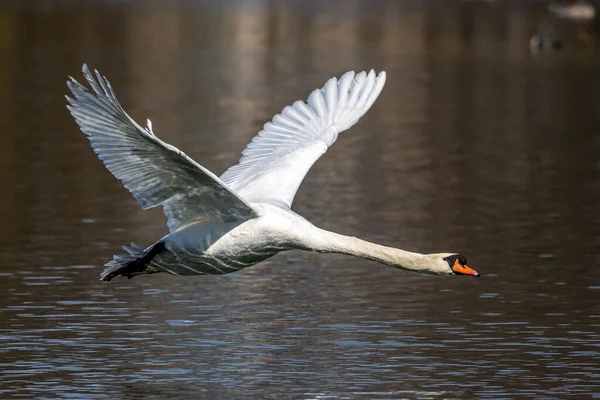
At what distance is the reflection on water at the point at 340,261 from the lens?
11078 mm

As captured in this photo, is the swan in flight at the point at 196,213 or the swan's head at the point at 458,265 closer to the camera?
the swan in flight at the point at 196,213

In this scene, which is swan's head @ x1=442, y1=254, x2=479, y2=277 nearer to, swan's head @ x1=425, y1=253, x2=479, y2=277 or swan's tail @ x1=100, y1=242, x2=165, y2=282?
swan's head @ x1=425, y1=253, x2=479, y2=277

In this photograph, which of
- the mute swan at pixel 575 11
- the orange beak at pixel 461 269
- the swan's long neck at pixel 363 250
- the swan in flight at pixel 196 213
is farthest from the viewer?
the mute swan at pixel 575 11

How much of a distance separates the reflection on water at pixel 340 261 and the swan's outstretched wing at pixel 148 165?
45.8 inches

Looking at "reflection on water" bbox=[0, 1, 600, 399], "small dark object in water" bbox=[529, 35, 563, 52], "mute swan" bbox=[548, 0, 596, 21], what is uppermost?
"mute swan" bbox=[548, 0, 596, 21]

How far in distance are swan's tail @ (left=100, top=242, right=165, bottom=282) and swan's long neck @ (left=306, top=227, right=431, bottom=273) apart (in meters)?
1.23

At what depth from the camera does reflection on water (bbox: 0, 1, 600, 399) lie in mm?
11078

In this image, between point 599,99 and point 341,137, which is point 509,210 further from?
point 599,99

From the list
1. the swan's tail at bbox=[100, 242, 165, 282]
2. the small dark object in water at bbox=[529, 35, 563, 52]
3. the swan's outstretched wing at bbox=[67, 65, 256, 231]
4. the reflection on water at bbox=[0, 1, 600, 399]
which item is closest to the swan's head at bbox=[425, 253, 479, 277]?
the reflection on water at bbox=[0, 1, 600, 399]

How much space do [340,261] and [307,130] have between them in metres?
3.32

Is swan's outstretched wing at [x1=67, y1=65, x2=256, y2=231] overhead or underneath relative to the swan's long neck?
overhead

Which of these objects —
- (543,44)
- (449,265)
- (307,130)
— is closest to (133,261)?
(449,265)

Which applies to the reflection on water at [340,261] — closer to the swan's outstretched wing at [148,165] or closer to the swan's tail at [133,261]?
the swan's tail at [133,261]

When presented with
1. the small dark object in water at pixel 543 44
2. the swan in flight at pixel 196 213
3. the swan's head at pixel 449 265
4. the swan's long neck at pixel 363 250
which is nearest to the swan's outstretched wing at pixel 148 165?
the swan in flight at pixel 196 213
